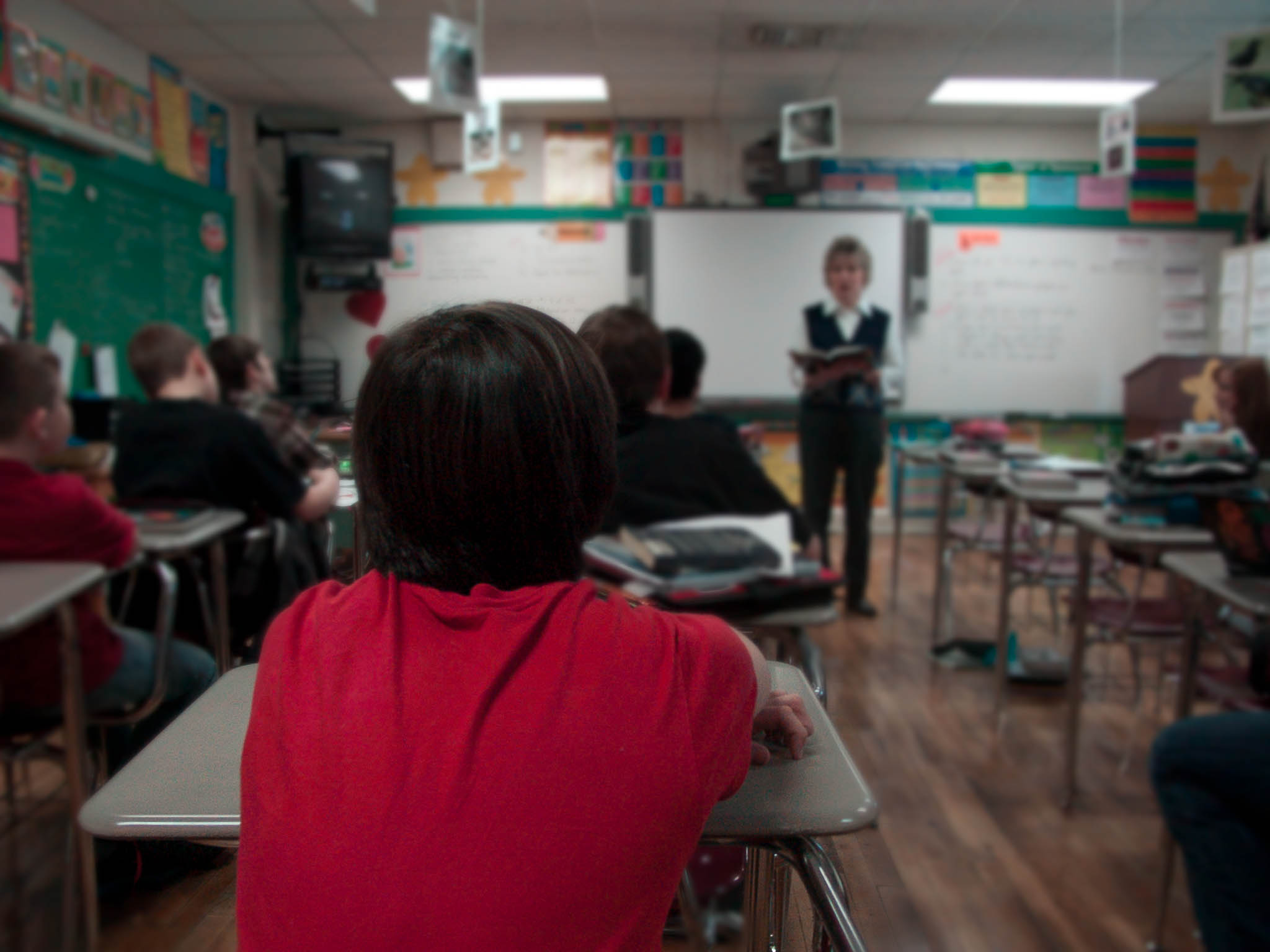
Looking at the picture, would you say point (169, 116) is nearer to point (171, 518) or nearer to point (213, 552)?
point (171, 518)

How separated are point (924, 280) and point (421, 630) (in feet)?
17.7

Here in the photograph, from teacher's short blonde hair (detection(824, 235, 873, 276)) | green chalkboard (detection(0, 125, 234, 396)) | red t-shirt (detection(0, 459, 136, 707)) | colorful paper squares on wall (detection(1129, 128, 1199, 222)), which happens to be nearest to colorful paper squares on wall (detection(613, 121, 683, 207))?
teacher's short blonde hair (detection(824, 235, 873, 276))

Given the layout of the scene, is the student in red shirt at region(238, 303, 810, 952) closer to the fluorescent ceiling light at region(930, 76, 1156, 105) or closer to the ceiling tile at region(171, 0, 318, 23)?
the ceiling tile at region(171, 0, 318, 23)

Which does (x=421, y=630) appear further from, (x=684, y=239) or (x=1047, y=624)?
(x=684, y=239)

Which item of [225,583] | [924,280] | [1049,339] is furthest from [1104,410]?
[225,583]

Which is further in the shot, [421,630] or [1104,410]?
[1104,410]

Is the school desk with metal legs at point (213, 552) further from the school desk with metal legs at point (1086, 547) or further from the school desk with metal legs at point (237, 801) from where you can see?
the school desk with metal legs at point (1086, 547)

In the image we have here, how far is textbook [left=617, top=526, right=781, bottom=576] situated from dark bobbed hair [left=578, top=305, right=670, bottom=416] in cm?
Answer: 35

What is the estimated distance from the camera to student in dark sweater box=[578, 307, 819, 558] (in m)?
0.56

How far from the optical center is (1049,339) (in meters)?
5.60

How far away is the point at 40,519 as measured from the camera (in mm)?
1632

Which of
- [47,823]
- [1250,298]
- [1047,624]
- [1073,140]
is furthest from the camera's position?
[1073,140]

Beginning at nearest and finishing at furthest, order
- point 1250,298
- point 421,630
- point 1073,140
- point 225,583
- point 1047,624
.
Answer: point 421,630 < point 225,583 < point 1047,624 < point 1250,298 < point 1073,140

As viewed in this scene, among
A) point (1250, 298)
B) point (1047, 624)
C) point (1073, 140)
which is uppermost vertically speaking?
point (1073, 140)
